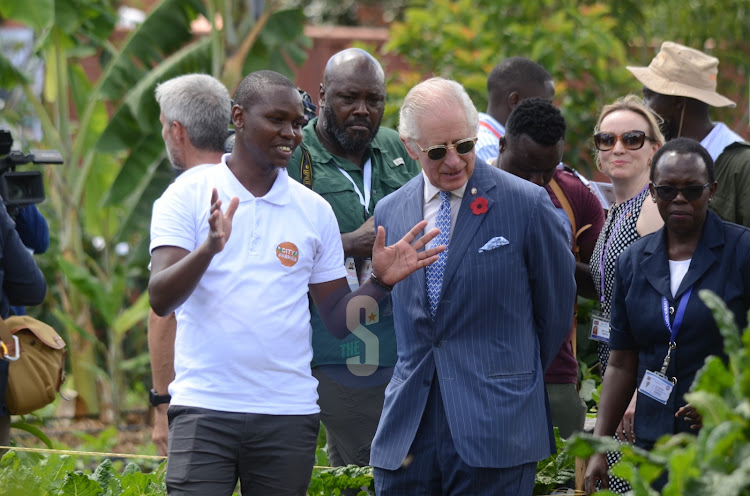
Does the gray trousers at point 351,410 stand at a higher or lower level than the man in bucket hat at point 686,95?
lower

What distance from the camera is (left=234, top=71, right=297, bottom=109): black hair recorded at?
13.4 ft

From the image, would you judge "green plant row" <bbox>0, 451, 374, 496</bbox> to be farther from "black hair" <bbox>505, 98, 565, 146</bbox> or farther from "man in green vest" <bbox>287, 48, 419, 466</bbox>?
"black hair" <bbox>505, 98, 565, 146</bbox>

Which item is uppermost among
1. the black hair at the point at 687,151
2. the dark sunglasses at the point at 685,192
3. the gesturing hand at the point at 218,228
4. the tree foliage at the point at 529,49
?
the tree foliage at the point at 529,49

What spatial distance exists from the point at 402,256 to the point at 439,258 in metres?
0.16

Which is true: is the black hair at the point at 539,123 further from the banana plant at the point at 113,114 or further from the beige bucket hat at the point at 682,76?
the banana plant at the point at 113,114

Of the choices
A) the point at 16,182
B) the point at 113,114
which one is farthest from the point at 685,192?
the point at 113,114

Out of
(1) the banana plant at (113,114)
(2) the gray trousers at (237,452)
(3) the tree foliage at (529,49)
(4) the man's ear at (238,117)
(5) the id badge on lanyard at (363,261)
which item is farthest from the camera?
(3) the tree foliage at (529,49)

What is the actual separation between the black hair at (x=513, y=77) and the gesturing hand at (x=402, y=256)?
2.55 meters

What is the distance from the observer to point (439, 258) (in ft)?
13.0

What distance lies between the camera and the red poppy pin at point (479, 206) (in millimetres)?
3912

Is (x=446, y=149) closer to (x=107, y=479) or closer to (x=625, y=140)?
(x=625, y=140)

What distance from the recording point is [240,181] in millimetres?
4066

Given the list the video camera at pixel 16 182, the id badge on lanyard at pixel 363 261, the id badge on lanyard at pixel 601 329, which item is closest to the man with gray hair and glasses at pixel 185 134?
the id badge on lanyard at pixel 363 261

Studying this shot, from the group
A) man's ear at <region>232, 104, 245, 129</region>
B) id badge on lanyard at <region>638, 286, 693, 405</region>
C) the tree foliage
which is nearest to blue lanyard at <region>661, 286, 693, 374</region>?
id badge on lanyard at <region>638, 286, 693, 405</region>
